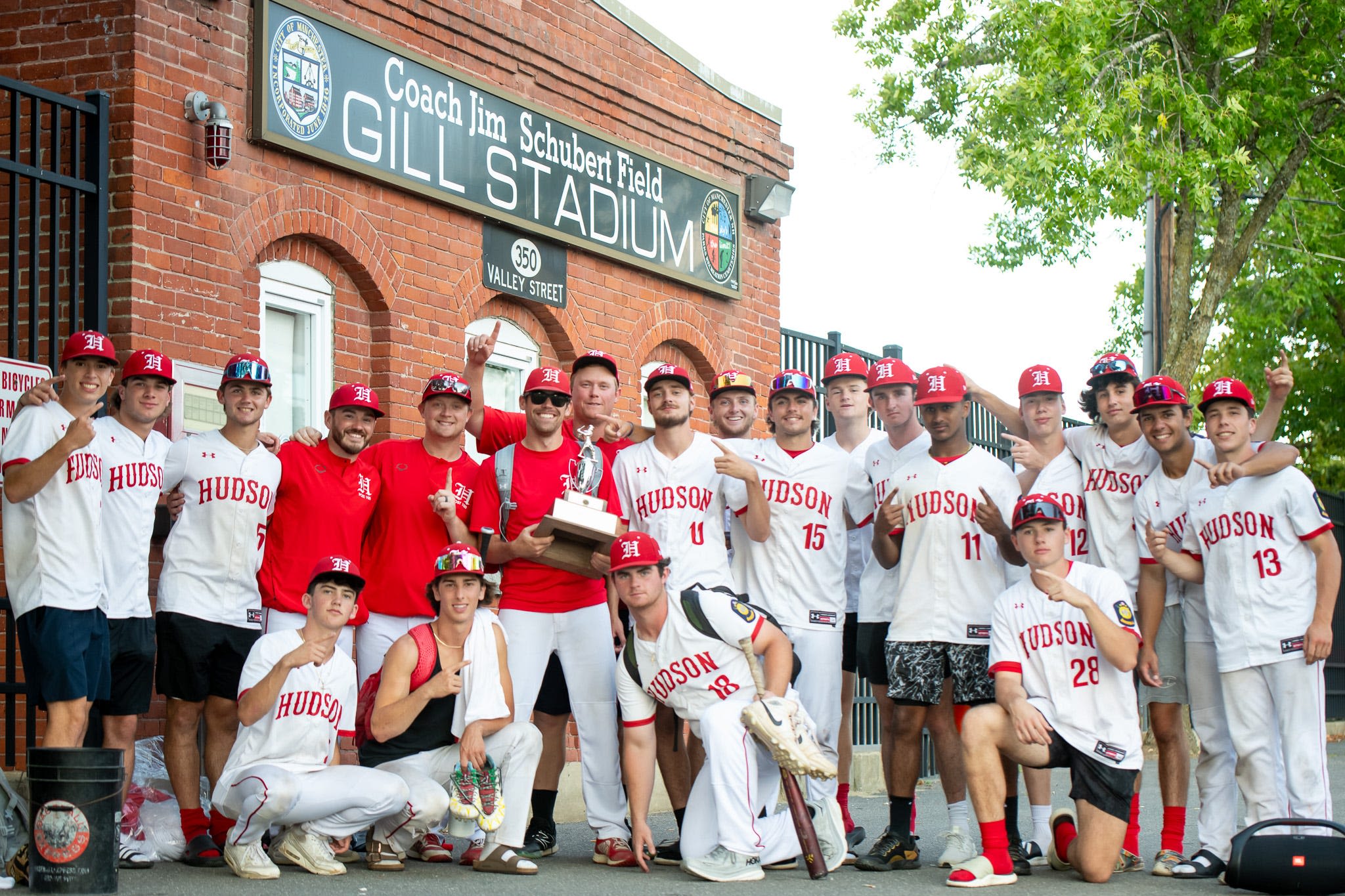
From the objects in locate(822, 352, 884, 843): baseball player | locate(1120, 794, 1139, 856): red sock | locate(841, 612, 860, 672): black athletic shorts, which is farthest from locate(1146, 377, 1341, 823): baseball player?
locate(841, 612, 860, 672): black athletic shorts

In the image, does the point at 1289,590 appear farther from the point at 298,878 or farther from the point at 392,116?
the point at 392,116

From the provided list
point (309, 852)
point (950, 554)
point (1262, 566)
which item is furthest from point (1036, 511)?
point (309, 852)

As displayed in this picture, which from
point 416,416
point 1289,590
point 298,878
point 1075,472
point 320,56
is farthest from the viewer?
point 416,416

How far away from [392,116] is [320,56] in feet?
2.19

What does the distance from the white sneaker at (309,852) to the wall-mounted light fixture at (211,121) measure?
377cm

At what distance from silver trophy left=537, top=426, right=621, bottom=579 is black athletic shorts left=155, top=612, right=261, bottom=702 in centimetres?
156

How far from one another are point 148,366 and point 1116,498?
190 inches

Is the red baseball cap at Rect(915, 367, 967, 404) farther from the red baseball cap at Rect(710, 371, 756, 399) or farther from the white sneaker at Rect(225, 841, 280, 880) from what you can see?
the white sneaker at Rect(225, 841, 280, 880)

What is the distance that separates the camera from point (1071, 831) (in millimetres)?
7391

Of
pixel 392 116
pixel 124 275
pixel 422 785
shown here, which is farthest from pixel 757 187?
pixel 422 785

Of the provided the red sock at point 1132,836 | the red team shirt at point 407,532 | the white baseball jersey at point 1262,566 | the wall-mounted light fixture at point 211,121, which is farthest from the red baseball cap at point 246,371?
the red sock at point 1132,836

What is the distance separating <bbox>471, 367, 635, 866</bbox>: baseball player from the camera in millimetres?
7508

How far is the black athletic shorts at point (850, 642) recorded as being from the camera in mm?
8414

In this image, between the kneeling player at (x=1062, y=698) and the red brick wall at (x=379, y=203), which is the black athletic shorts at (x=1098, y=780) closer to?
the kneeling player at (x=1062, y=698)
